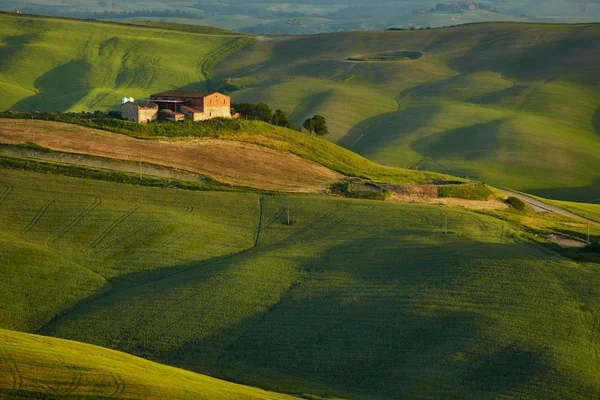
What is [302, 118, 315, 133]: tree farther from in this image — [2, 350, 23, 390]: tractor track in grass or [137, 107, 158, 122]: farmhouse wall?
[2, 350, 23, 390]: tractor track in grass

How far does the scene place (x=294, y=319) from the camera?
42.7m

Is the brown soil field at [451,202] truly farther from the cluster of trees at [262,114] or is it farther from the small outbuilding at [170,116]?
the cluster of trees at [262,114]

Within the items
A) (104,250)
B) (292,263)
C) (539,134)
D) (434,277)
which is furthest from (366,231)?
(539,134)

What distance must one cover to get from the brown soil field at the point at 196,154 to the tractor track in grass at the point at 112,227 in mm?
12027

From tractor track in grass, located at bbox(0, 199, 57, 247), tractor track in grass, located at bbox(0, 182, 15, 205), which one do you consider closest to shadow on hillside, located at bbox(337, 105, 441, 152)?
tractor track in grass, located at bbox(0, 182, 15, 205)

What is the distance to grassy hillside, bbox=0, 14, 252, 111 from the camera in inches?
5487

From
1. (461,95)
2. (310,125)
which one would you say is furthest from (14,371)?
(461,95)

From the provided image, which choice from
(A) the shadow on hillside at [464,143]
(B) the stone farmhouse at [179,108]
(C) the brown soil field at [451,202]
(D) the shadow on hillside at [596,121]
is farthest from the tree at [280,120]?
(D) the shadow on hillside at [596,121]

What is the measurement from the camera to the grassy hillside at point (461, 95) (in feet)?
334

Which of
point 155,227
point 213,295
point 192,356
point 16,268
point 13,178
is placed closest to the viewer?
point 192,356

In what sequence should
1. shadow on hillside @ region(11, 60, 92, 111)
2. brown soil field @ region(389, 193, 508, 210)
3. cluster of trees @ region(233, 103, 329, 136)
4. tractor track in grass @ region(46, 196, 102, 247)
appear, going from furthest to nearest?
shadow on hillside @ region(11, 60, 92, 111) < cluster of trees @ region(233, 103, 329, 136) < brown soil field @ region(389, 193, 508, 210) < tractor track in grass @ region(46, 196, 102, 247)

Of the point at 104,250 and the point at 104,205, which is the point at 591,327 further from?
the point at 104,205

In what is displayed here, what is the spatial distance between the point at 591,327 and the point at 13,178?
41.3 m

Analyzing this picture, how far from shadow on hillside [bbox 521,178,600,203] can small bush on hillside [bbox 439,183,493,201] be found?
15.1 metres
